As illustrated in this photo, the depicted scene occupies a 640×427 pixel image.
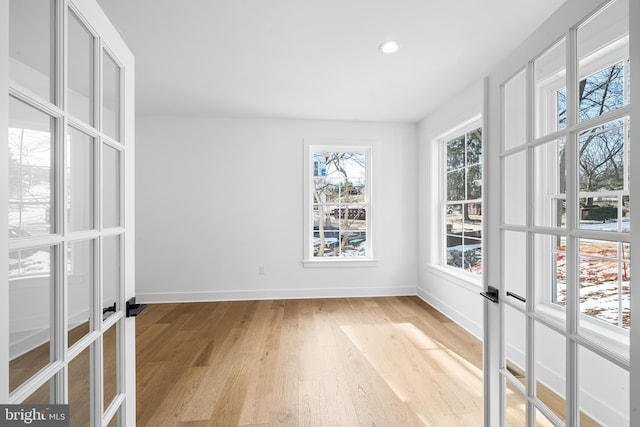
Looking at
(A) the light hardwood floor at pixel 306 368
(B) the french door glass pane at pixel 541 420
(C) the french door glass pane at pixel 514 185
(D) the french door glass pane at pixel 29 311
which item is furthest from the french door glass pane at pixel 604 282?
(D) the french door glass pane at pixel 29 311

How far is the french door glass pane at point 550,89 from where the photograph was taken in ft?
3.27

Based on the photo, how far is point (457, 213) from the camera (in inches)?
127

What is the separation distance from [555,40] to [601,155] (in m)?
0.44

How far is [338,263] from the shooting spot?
12.6ft

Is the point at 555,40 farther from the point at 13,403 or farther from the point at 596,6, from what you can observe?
the point at 13,403

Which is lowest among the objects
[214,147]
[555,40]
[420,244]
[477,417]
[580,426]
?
[477,417]

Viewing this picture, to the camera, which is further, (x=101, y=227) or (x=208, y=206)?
(x=208, y=206)

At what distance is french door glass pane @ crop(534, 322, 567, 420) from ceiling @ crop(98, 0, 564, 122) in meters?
1.89

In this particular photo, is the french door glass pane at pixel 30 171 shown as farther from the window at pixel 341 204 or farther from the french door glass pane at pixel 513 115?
the window at pixel 341 204

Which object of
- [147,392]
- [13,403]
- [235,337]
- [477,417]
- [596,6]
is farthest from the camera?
[235,337]

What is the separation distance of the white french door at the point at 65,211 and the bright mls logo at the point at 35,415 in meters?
0.02

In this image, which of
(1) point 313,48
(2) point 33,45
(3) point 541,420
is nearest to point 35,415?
(2) point 33,45

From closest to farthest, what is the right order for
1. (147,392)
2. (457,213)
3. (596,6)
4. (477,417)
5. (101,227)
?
(596,6) → (101,227) → (477,417) → (147,392) → (457,213)

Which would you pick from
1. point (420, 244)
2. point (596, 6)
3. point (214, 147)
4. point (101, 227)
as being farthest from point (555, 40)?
point (214, 147)
